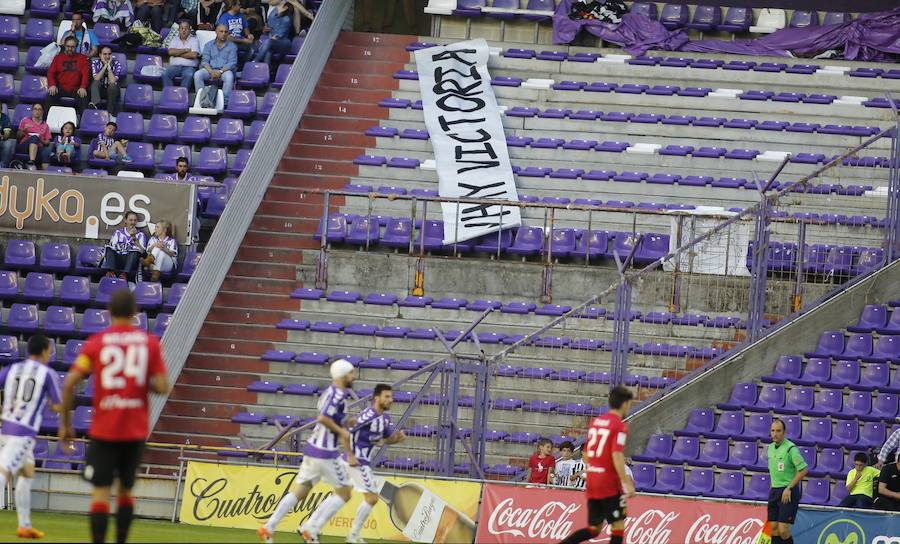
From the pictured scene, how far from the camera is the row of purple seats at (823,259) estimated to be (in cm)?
2162

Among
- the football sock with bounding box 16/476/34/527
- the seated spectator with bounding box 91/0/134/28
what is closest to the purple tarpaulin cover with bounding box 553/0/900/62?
the seated spectator with bounding box 91/0/134/28

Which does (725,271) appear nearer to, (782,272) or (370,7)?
(782,272)

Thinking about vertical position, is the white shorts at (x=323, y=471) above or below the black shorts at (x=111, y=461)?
below

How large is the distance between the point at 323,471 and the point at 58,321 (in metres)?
9.46

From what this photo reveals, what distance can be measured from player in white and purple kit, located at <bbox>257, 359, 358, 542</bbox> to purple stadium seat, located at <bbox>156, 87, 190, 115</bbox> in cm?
1292

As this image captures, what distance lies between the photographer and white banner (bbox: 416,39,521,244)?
24.1 m

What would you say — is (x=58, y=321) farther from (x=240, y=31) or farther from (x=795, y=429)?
(x=795, y=429)

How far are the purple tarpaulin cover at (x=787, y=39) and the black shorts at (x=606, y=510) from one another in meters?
16.1

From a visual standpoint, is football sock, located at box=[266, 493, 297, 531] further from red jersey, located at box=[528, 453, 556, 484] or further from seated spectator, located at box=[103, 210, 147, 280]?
seated spectator, located at box=[103, 210, 147, 280]

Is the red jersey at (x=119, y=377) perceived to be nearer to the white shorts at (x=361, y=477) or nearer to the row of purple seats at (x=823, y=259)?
the white shorts at (x=361, y=477)

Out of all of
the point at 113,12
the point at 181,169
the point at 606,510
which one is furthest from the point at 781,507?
the point at 113,12

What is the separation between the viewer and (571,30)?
28.9 meters

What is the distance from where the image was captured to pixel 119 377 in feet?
35.2

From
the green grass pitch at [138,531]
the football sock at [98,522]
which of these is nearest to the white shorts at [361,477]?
the green grass pitch at [138,531]
